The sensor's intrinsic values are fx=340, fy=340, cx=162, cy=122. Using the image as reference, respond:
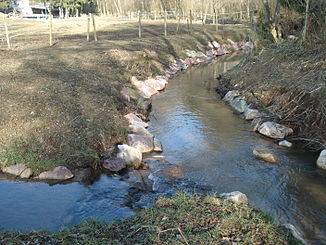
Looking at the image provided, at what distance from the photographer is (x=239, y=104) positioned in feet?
47.6

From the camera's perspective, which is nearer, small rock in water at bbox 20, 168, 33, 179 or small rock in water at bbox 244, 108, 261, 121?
small rock in water at bbox 20, 168, 33, 179

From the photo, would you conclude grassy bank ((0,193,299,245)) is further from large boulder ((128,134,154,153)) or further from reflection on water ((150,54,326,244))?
large boulder ((128,134,154,153))

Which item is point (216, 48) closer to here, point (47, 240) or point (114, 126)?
point (114, 126)

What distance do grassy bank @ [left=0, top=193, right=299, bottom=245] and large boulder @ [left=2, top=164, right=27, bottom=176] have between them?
310cm

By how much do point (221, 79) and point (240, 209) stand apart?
1421 centimetres

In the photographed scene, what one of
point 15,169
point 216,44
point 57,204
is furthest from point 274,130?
point 216,44

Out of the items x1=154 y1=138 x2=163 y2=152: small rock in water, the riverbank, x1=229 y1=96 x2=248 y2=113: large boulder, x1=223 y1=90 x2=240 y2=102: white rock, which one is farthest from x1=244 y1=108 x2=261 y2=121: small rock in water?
x1=154 y1=138 x2=163 y2=152: small rock in water

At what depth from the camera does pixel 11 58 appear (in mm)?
16672

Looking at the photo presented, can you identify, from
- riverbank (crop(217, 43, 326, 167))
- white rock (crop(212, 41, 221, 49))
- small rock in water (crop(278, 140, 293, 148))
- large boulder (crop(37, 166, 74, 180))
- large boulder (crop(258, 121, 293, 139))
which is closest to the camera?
large boulder (crop(37, 166, 74, 180))

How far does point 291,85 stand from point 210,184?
20.7 ft

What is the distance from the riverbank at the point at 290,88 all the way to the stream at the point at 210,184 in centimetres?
99

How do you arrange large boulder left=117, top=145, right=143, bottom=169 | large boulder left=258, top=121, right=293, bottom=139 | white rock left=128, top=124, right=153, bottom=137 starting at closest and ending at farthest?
large boulder left=117, top=145, right=143, bottom=169 < white rock left=128, top=124, right=153, bottom=137 < large boulder left=258, top=121, right=293, bottom=139

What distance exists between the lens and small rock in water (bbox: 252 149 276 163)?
952cm

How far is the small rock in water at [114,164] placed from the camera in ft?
29.4
